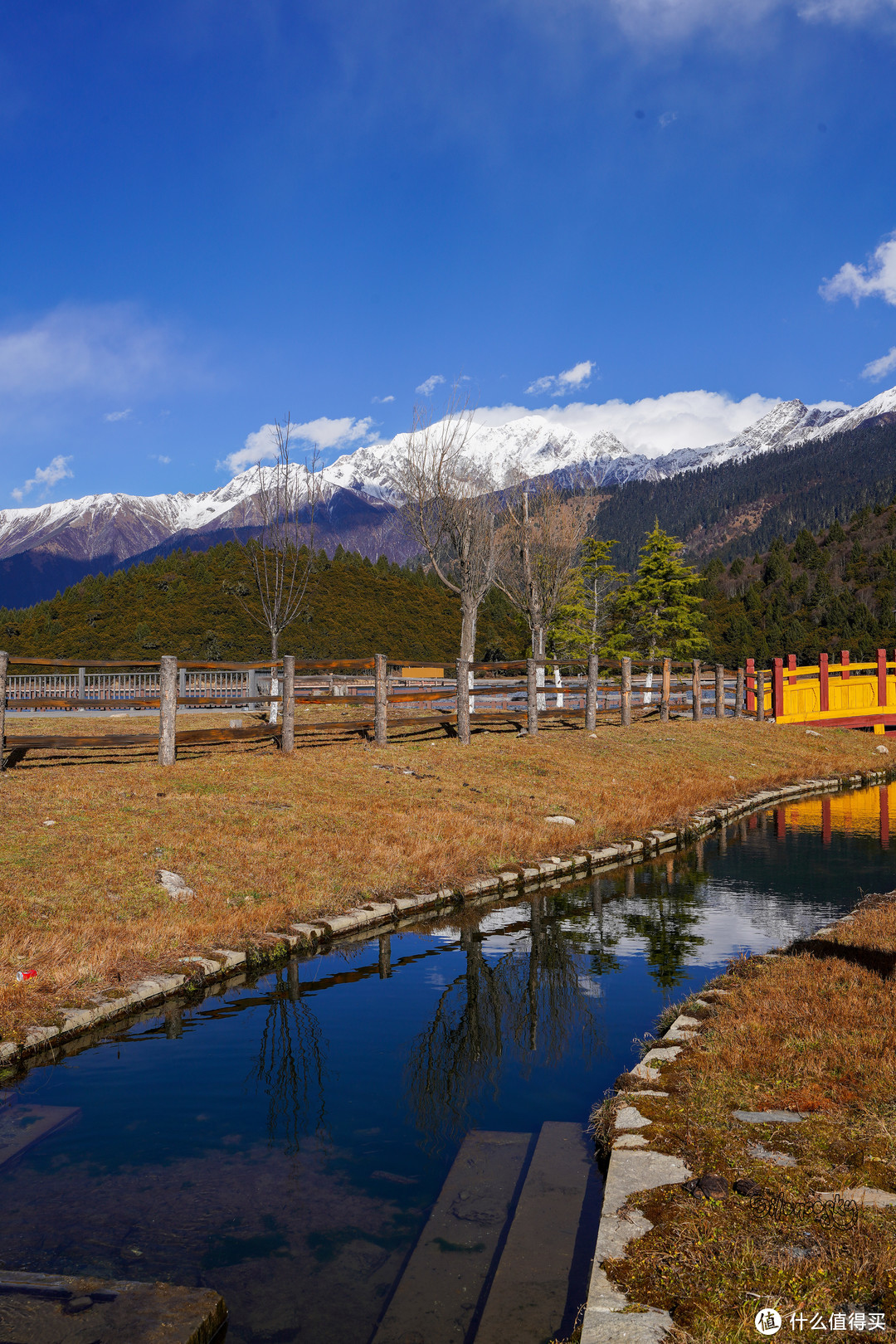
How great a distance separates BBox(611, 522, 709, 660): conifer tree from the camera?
49844 millimetres

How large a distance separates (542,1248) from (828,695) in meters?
32.9

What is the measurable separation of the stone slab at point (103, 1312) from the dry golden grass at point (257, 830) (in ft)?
9.59

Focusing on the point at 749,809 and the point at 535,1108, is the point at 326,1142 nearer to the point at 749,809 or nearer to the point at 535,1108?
the point at 535,1108

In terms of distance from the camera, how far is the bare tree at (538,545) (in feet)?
135

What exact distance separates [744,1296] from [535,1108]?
2.44 m

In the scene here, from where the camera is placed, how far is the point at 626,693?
2645 cm

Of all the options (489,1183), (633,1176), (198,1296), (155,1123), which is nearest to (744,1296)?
(633,1176)

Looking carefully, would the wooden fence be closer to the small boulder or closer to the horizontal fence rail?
the horizontal fence rail

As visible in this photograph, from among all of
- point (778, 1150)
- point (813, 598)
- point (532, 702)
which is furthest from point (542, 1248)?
point (813, 598)

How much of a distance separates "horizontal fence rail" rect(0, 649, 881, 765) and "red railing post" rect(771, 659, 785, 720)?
1.9 inches

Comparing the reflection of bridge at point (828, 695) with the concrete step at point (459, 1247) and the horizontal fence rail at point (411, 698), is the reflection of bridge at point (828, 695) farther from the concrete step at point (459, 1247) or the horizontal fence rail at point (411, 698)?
the concrete step at point (459, 1247)

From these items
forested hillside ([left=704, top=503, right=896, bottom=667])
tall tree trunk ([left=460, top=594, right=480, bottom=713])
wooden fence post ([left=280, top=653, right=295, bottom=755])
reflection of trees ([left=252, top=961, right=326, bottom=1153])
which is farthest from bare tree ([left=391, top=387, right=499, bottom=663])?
forested hillside ([left=704, top=503, right=896, bottom=667])

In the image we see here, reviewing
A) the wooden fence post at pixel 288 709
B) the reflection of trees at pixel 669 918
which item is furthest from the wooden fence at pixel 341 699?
the reflection of trees at pixel 669 918

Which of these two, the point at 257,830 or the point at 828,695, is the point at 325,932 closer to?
the point at 257,830
